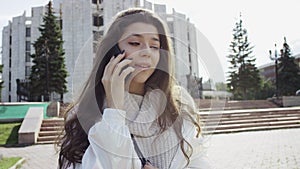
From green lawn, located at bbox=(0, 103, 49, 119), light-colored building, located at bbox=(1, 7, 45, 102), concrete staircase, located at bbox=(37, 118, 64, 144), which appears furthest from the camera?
light-colored building, located at bbox=(1, 7, 45, 102)

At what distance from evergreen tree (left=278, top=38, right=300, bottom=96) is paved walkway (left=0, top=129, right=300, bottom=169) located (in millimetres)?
25144

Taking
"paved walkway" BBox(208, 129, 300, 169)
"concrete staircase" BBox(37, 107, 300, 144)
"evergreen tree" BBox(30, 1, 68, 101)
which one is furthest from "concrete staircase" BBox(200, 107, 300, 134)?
"evergreen tree" BBox(30, 1, 68, 101)

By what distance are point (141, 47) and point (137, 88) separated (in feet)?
0.59

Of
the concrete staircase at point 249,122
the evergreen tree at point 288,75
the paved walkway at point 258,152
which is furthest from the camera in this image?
the evergreen tree at point 288,75

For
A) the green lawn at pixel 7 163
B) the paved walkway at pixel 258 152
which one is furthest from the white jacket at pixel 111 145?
the green lawn at pixel 7 163

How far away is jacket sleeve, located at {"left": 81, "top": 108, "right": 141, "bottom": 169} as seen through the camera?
Result: 0.85m

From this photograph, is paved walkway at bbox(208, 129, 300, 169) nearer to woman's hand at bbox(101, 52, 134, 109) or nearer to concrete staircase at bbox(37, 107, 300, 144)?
concrete staircase at bbox(37, 107, 300, 144)

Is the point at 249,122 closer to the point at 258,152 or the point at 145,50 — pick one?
the point at 258,152

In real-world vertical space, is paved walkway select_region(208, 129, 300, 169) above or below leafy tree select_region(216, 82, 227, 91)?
below

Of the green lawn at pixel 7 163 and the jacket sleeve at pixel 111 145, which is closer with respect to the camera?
the jacket sleeve at pixel 111 145

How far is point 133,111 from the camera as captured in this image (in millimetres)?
980

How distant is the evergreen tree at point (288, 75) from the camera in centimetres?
3253

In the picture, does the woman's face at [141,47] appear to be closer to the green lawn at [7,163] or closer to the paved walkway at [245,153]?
the paved walkway at [245,153]

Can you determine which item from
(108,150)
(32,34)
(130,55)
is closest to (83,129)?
(108,150)
